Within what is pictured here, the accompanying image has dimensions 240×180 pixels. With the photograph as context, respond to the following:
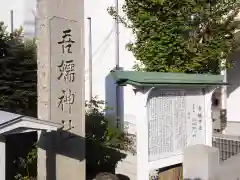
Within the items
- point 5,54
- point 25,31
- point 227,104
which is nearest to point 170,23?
point 5,54

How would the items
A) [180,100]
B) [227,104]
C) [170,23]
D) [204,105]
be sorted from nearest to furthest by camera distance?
[180,100] → [204,105] → [170,23] → [227,104]

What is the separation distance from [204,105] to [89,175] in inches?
129

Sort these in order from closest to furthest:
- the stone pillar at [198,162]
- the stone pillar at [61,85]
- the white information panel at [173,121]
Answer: the stone pillar at [61,85]
the white information panel at [173,121]
the stone pillar at [198,162]

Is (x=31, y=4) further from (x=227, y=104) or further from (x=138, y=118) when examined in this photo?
(x=138, y=118)

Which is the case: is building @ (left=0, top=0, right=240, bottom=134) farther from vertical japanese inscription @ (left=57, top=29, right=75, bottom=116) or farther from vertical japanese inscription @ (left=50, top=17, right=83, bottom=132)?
vertical japanese inscription @ (left=57, top=29, right=75, bottom=116)

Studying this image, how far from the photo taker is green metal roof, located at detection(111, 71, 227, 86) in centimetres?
622

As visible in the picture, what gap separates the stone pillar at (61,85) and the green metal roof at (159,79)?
90 centimetres

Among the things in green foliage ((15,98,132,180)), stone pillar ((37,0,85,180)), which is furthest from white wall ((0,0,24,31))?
stone pillar ((37,0,85,180))

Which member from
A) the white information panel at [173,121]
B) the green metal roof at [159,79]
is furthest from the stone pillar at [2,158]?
the white information panel at [173,121]

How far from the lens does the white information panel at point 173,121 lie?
21.8 ft

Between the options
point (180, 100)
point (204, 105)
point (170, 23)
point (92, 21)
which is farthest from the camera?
point (92, 21)

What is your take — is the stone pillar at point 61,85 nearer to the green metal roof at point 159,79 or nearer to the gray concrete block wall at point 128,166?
the green metal roof at point 159,79

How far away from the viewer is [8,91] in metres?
8.49

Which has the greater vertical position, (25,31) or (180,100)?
(25,31)
